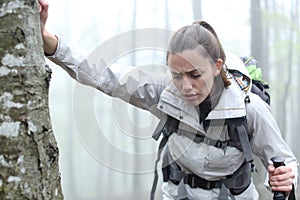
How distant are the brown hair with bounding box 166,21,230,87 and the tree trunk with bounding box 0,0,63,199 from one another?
515mm

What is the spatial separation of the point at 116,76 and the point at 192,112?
22 centimetres

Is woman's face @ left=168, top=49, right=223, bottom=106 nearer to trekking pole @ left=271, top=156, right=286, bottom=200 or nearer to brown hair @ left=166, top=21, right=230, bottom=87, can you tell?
brown hair @ left=166, top=21, right=230, bottom=87

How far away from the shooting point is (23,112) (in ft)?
2.11

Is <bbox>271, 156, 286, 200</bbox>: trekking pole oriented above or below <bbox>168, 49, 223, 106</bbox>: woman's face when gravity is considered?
below

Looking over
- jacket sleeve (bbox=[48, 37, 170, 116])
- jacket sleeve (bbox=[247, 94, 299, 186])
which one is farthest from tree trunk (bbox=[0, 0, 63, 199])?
jacket sleeve (bbox=[247, 94, 299, 186])

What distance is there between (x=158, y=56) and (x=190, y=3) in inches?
48.1

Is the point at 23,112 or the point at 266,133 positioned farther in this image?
the point at 266,133

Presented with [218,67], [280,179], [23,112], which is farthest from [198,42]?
[23,112]

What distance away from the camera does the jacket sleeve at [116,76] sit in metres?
1.10

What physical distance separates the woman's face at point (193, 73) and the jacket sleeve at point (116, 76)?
0.21 feet

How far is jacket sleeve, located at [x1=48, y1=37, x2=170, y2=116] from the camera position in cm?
110

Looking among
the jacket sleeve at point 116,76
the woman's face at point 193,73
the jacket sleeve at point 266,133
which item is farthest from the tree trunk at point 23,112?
the jacket sleeve at point 266,133

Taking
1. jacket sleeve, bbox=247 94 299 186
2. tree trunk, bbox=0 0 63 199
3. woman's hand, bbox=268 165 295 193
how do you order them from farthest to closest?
1. jacket sleeve, bbox=247 94 299 186
2. woman's hand, bbox=268 165 295 193
3. tree trunk, bbox=0 0 63 199

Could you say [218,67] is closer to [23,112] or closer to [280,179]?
[280,179]
